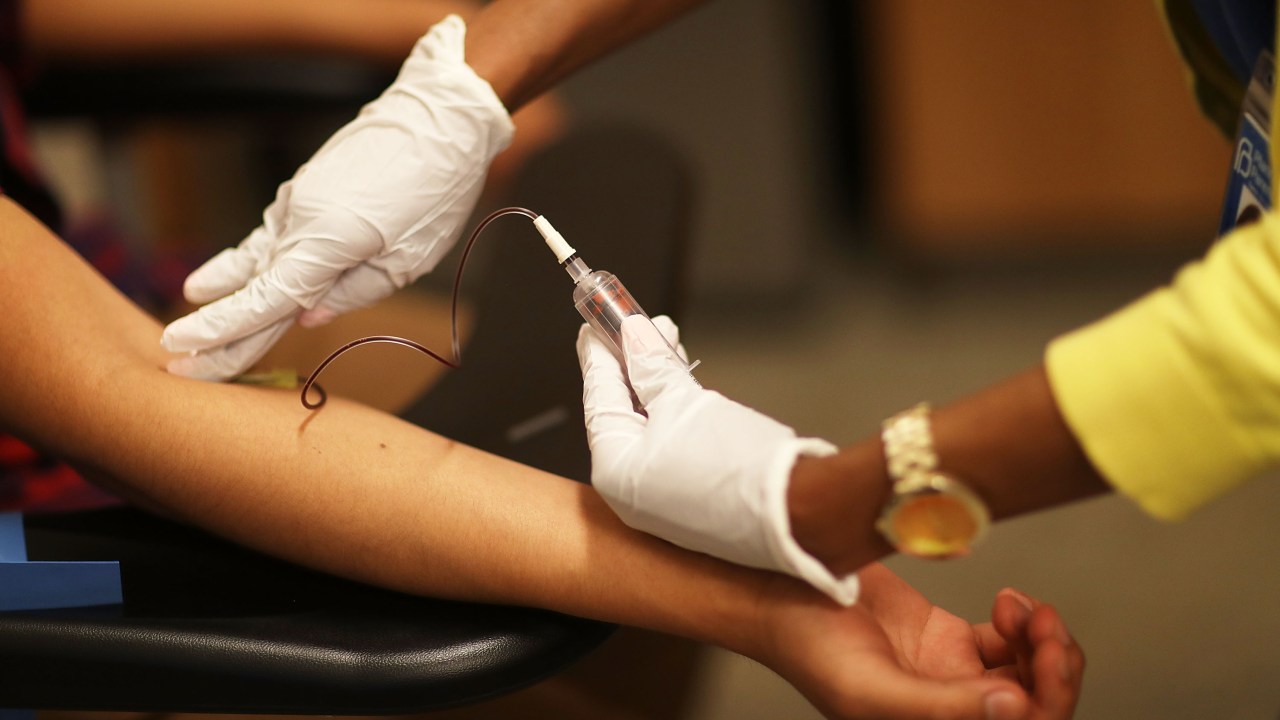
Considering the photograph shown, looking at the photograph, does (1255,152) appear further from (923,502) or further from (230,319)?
(230,319)

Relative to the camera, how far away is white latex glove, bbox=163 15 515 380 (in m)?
0.73

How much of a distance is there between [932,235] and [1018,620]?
5.54 feet

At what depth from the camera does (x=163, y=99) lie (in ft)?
3.73

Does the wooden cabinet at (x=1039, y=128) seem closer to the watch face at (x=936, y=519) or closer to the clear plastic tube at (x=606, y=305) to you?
the clear plastic tube at (x=606, y=305)

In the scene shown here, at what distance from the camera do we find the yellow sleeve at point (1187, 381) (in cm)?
44

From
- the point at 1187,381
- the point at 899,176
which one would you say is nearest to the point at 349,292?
the point at 1187,381

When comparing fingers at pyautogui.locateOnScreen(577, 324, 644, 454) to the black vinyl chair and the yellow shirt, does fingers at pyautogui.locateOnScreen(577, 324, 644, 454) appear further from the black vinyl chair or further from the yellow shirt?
the yellow shirt

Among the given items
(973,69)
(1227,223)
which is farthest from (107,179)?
(973,69)

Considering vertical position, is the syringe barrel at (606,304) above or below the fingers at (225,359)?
below

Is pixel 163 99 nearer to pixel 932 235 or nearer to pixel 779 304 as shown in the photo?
pixel 779 304

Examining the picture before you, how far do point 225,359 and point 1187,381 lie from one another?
0.61 m

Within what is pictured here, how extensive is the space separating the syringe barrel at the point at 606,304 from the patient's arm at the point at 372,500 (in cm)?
11

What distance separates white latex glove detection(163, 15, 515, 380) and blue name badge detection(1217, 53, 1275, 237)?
0.54 m

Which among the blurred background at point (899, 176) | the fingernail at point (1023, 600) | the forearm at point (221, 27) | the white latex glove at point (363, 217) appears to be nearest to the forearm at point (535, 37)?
the white latex glove at point (363, 217)
